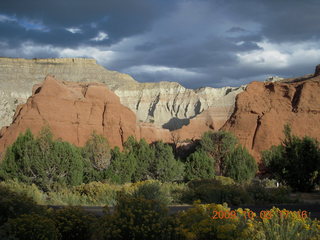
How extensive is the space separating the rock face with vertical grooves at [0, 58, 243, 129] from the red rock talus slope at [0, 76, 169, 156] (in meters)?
55.5

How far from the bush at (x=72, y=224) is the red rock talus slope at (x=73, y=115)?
4165 cm

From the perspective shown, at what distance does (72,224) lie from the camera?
9.26 m

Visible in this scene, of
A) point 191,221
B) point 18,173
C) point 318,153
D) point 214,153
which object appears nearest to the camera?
point 191,221

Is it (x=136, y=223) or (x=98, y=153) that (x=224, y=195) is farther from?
(x=98, y=153)

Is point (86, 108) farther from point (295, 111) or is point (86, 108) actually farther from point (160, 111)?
point (160, 111)

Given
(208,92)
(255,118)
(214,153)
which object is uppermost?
(208,92)

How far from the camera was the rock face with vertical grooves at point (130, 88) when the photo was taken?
408 feet

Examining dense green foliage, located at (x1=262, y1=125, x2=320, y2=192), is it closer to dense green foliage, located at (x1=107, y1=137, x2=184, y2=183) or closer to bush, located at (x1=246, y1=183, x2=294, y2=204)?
bush, located at (x1=246, y1=183, x2=294, y2=204)

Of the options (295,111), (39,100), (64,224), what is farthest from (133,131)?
(64,224)

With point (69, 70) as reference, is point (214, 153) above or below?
below

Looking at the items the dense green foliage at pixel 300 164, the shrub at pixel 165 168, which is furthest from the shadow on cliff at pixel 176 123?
the dense green foliage at pixel 300 164

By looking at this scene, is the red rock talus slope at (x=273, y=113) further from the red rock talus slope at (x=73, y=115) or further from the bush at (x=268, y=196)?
the bush at (x=268, y=196)

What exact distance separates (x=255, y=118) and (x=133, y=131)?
1793 centimetres

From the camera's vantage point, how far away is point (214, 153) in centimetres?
5000
